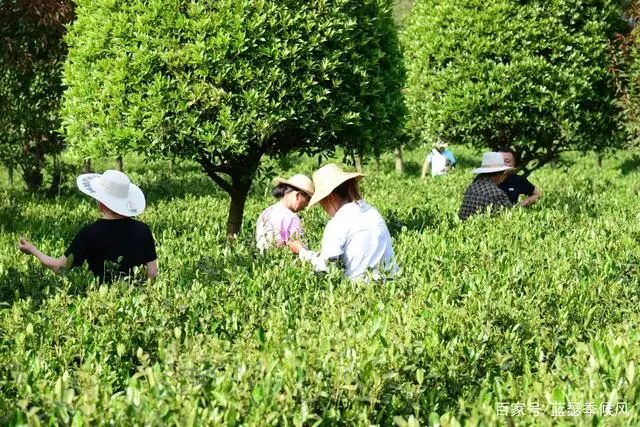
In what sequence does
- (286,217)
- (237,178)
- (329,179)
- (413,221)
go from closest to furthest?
(329,179) < (286,217) < (237,178) < (413,221)

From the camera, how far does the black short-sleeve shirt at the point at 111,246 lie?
591 cm

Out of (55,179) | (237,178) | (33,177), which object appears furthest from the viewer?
(33,177)

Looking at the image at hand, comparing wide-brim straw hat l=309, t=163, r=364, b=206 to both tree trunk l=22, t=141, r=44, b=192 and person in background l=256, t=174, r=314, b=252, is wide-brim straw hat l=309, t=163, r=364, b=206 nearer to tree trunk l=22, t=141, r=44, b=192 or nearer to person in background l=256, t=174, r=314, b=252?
person in background l=256, t=174, r=314, b=252

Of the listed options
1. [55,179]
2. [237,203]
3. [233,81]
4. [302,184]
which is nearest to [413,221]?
[237,203]

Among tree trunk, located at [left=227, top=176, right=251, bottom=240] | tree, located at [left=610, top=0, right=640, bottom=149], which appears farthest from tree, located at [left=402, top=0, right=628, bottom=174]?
tree trunk, located at [left=227, top=176, right=251, bottom=240]

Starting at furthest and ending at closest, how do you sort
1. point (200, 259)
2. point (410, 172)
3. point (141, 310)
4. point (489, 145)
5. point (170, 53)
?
1. point (410, 172)
2. point (489, 145)
3. point (170, 53)
4. point (200, 259)
5. point (141, 310)

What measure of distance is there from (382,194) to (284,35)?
7.01 meters

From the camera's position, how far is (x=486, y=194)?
9531 mm

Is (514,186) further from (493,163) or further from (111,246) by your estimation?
(111,246)

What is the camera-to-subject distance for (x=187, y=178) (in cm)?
A: 2003

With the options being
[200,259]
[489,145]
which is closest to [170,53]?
[200,259]

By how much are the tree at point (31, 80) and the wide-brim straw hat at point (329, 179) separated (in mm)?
10830

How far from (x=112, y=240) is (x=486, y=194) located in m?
5.41

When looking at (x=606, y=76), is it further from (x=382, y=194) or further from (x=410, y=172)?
(x=410, y=172)
